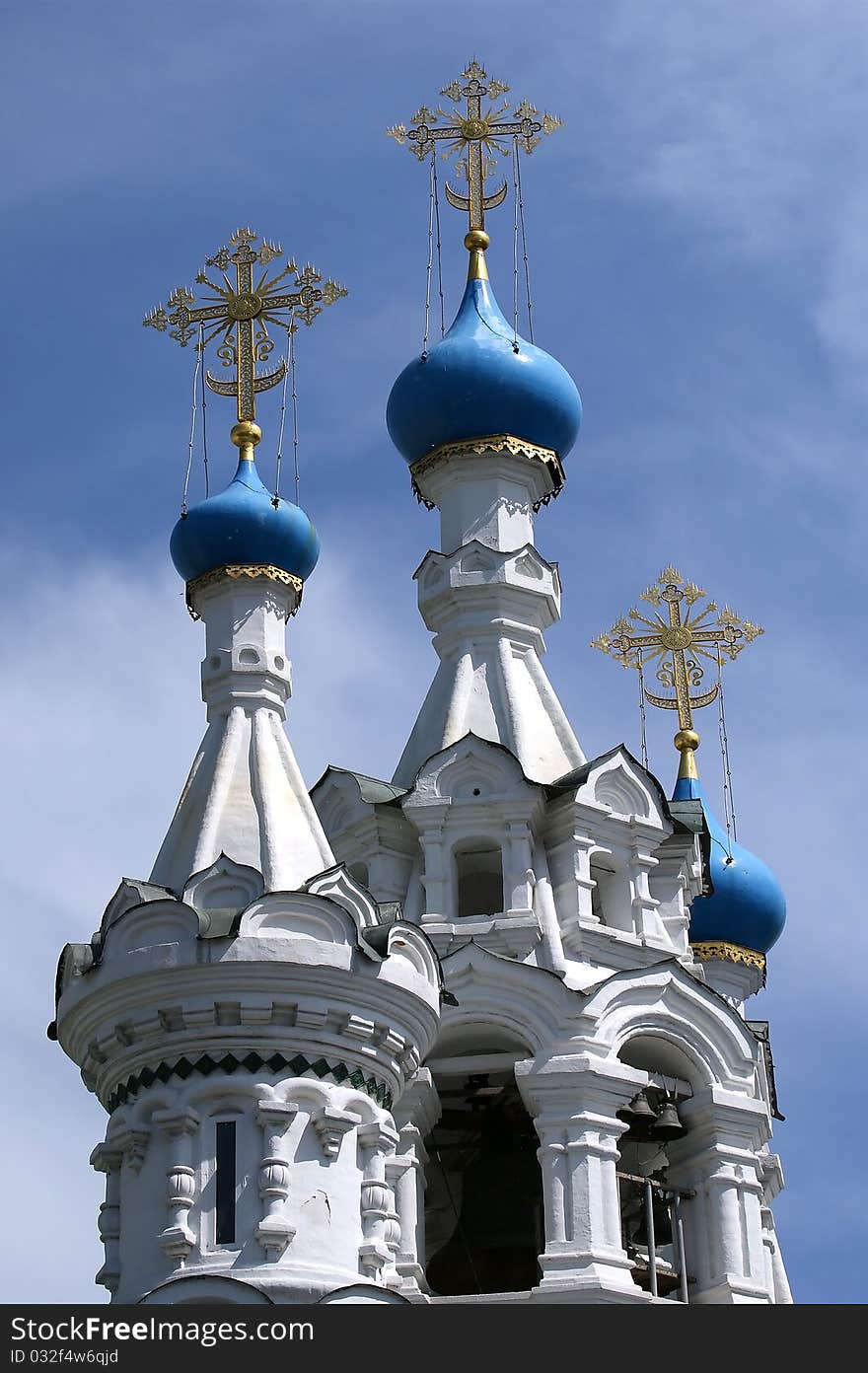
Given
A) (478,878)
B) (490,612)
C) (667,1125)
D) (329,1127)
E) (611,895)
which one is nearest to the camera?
(329,1127)

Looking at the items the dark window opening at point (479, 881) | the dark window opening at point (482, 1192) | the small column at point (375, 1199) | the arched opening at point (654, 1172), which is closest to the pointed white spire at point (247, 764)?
the small column at point (375, 1199)

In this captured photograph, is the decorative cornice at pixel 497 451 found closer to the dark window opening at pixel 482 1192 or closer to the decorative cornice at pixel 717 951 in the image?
the decorative cornice at pixel 717 951

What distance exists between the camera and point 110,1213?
13.6 metres

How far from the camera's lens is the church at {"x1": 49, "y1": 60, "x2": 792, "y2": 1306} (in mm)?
13445

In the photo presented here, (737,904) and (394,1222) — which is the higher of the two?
(737,904)

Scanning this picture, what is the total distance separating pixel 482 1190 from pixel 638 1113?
137 centimetres

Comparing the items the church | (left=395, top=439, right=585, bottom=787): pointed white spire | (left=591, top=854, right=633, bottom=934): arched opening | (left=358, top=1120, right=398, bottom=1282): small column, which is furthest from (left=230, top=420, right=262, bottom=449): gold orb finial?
(left=358, top=1120, right=398, bottom=1282): small column

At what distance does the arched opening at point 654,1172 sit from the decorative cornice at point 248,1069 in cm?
196

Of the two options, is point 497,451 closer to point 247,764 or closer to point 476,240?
point 476,240

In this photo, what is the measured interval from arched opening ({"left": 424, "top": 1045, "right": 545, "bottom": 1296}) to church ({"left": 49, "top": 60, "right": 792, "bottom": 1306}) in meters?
0.02

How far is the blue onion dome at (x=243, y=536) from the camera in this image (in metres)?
15.7

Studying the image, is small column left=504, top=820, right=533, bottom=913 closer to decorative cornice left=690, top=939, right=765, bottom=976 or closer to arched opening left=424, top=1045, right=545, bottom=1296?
arched opening left=424, top=1045, right=545, bottom=1296

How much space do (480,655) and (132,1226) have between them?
516 centimetres

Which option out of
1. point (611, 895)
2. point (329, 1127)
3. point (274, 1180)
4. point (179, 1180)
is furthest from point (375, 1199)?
point (611, 895)
